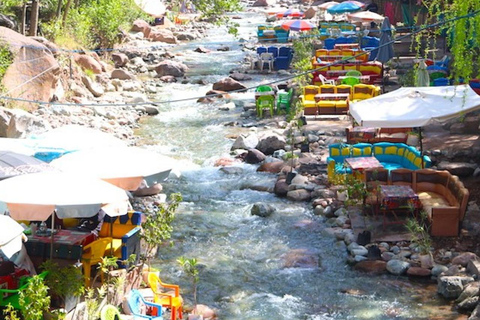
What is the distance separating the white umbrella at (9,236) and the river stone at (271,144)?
10.6 meters

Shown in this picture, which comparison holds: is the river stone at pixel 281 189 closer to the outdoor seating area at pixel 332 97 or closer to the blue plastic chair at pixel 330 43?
the outdoor seating area at pixel 332 97

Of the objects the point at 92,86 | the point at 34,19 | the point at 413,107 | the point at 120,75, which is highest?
the point at 34,19

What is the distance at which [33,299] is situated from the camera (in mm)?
7328

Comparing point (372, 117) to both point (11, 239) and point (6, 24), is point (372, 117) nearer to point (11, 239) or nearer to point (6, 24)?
point (11, 239)

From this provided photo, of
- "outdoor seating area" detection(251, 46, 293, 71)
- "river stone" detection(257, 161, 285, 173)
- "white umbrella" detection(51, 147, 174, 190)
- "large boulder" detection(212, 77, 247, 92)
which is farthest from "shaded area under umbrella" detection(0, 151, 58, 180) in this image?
"outdoor seating area" detection(251, 46, 293, 71)

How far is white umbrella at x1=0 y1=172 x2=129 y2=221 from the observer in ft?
26.2

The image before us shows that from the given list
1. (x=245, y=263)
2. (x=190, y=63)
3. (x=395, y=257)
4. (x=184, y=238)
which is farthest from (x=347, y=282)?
(x=190, y=63)

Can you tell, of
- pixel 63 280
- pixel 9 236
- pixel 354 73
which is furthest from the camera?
pixel 354 73

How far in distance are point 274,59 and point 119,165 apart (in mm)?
20357

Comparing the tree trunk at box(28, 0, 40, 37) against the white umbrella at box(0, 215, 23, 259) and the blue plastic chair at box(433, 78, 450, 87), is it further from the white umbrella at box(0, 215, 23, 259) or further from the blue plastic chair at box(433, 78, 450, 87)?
the white umbrella at box(0, 215, 23, 259)

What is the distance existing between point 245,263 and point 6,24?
16.7m

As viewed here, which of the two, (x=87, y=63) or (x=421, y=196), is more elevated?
(x=87, y=63)

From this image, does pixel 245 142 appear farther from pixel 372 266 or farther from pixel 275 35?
pixel 275 35

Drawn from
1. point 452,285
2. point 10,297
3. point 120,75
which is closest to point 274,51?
point 120,75
